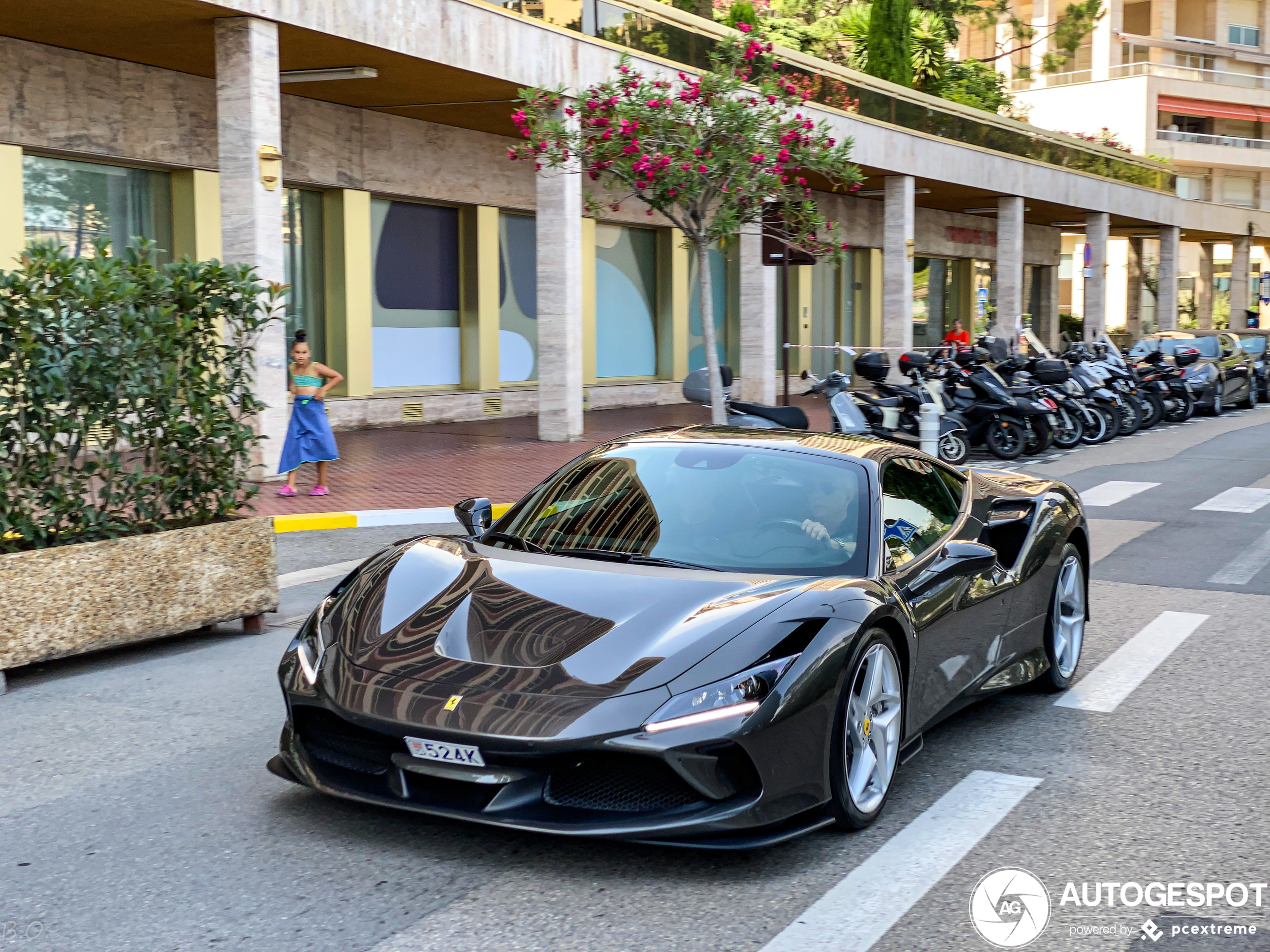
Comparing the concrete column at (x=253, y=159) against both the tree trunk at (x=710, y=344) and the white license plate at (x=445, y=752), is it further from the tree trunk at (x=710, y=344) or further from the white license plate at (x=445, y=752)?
the white license plate at (x=445, y=752)

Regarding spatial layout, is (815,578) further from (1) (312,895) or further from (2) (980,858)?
(1) (312,895)

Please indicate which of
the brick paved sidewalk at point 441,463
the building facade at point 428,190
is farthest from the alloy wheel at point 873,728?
the building facade at point 428,190

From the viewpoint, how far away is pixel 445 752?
3.84 meters

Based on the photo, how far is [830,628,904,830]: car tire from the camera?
13.7 ft

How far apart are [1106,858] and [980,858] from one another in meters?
0.39

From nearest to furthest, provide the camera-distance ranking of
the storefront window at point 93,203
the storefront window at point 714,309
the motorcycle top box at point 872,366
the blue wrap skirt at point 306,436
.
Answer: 1. the blue wrap skirt at point 306,436
2. the storefront window at point 93,203
3. the motorcycle top box at point 872,366
4. the storefront window at point 714,309

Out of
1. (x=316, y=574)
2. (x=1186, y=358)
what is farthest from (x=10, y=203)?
(x=1186, y=358)

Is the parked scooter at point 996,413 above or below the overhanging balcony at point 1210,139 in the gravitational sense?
below

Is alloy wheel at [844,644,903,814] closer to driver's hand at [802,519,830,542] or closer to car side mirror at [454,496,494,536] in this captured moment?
driver's hand at [802,519,830,542]

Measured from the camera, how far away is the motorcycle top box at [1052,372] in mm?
19266

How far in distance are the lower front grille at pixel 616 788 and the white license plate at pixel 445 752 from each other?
0.21 m

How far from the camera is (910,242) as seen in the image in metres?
29.7

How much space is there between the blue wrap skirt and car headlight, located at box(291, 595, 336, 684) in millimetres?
8459

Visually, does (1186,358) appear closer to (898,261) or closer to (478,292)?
(898,261)
